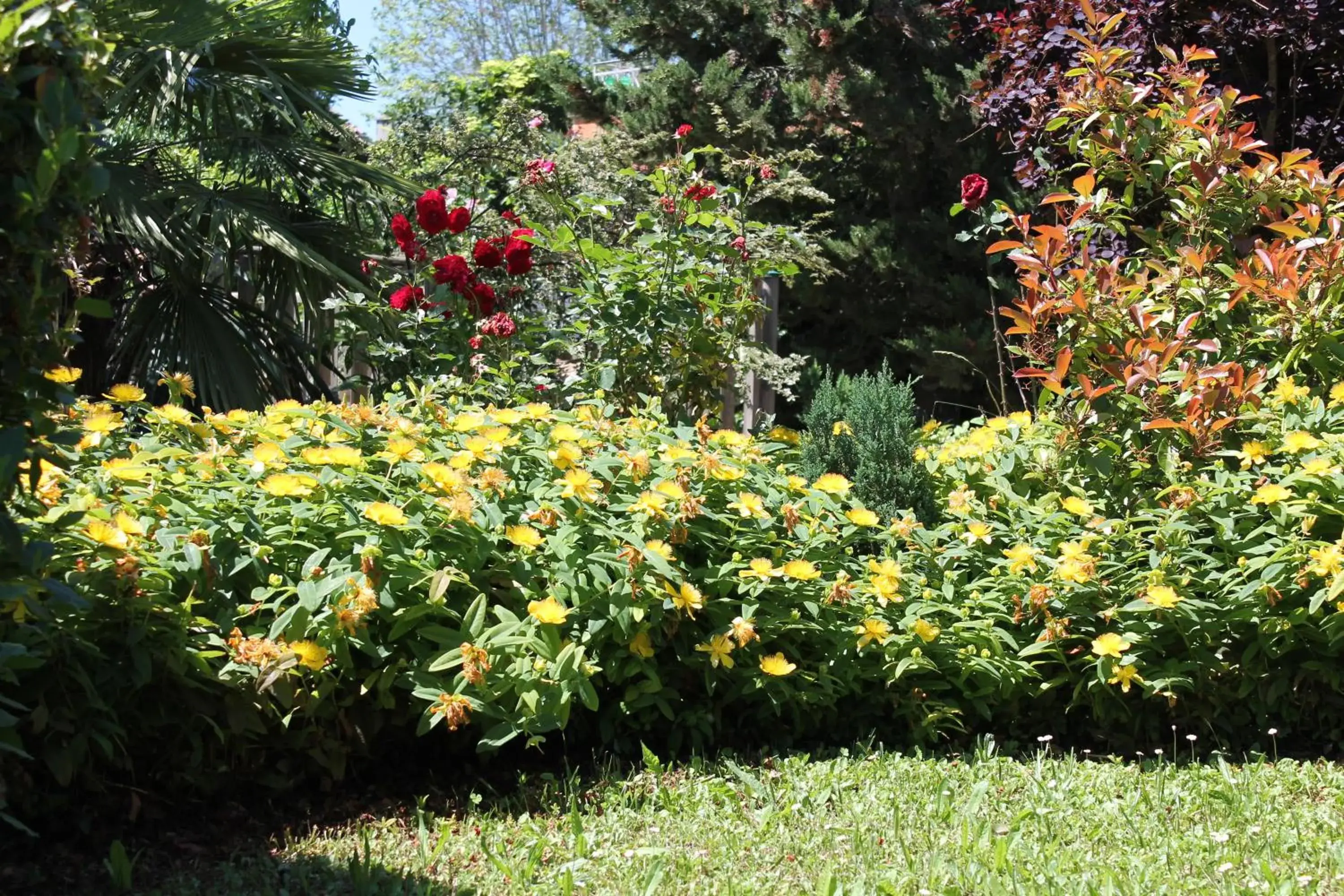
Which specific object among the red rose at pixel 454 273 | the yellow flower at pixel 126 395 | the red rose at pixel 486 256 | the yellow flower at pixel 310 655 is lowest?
the yellow flower at pixel 310 655

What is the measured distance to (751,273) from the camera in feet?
17.4

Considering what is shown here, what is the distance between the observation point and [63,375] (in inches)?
117

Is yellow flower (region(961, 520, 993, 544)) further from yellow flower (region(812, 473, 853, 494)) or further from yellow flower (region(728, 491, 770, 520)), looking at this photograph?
yellow flower (region(728, 491, 770, 520))

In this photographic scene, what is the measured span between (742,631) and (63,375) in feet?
5.72

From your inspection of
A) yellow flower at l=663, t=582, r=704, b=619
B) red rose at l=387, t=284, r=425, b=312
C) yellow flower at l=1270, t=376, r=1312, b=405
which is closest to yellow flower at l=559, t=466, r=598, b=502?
yellow flower at l=663, t=582, r=704, b=619

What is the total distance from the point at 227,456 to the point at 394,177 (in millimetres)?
3830

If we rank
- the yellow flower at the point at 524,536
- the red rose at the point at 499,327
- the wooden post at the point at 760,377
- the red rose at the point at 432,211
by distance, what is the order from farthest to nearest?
the wooden post at the point at 760,377 < the red rose at the point at 432,211 < the red rose at the point at 499,327 < the yellow flower at the point at 524,536

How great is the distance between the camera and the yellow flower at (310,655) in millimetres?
2662

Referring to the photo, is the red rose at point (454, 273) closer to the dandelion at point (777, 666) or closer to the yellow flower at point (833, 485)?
the yellow flower at point (833, 485)

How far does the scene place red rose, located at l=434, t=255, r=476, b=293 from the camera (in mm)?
5105

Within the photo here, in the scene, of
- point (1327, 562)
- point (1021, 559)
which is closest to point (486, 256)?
point (1021, 559)

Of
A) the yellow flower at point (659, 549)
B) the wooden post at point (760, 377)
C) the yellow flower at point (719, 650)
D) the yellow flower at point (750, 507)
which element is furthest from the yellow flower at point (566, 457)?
the wooden post at point (760, 377)

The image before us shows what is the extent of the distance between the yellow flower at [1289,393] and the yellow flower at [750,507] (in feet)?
5.31

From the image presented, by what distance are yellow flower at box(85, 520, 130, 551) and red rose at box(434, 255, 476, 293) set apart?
2.68 meters
